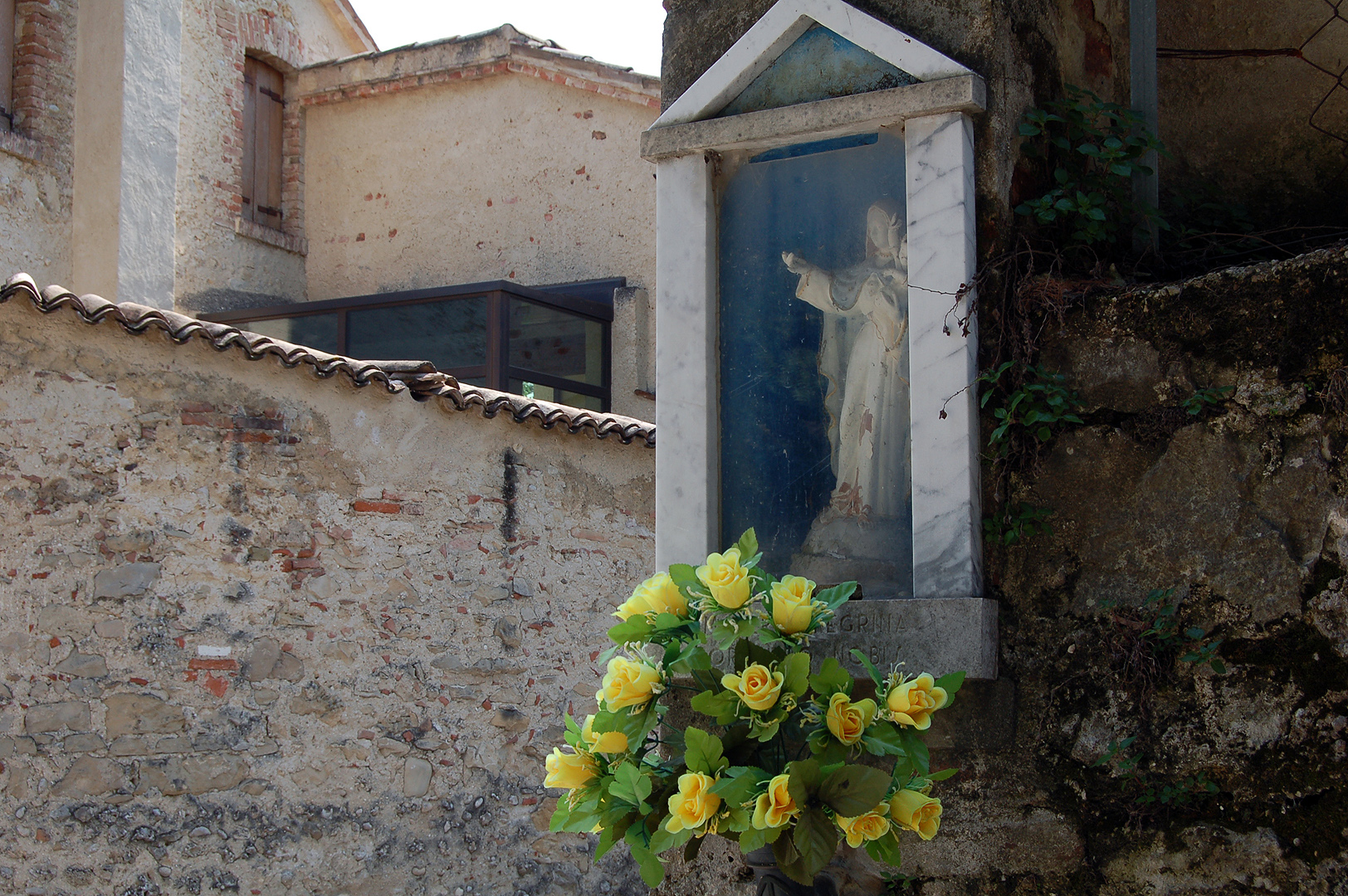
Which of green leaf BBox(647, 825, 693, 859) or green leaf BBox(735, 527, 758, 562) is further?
green leaf BBox(735, 527, 758, 562)

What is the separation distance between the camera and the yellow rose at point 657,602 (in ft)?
8.13

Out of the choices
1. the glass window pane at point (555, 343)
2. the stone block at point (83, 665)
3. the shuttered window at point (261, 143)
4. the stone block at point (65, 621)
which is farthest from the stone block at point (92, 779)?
the shuttered window at point (261, 143)

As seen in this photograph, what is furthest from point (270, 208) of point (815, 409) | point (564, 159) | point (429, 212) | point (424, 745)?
point (815, 409)

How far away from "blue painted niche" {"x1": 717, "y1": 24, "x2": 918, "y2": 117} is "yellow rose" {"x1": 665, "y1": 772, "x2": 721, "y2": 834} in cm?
174

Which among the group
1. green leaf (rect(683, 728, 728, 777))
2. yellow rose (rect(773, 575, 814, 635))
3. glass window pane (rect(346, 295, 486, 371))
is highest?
glass window pane (rect(346, 295, 486, 371))

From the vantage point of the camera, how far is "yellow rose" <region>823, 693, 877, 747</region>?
7.51 feet

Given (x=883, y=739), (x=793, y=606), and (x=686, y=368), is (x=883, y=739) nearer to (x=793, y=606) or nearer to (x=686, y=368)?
(x=793, y=606)

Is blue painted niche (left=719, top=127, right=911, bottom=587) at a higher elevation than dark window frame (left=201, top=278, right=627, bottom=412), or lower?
lower

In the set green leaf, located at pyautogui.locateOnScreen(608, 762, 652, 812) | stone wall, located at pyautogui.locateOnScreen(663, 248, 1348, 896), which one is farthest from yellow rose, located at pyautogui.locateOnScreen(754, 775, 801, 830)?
stone wall, located at pyautogui.locateOnScreen(663, 248, 1348, 896)

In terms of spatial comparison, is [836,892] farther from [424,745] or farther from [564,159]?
[564,159]

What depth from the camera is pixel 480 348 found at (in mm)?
8594

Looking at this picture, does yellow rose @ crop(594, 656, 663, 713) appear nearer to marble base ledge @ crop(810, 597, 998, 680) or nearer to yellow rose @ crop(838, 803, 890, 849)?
yellow rose @ crop(838, 803, 890, 849)

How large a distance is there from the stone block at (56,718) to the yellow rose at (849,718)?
368 cm

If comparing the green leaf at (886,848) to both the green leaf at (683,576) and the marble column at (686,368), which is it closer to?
the green leaf at (683,576)
